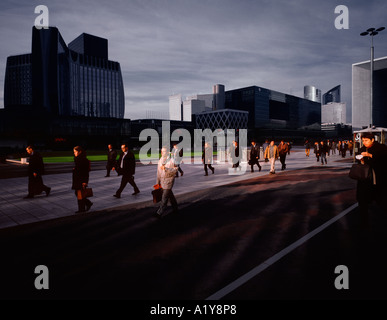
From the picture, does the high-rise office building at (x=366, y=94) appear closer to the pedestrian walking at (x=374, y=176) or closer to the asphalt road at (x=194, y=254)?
the pedestrian walking at (x=374, y=176)

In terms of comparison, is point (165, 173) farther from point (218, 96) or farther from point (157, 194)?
point (218, 96)

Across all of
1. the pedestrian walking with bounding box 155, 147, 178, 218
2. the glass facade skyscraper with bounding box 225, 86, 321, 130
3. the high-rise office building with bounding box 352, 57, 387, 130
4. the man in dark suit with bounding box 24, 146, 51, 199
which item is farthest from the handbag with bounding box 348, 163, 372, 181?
the glass facade skyscraper with bounding box 225, 86, 321, 130

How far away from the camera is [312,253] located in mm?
3988

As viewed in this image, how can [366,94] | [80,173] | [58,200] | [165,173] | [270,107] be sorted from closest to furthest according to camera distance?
1. [165,173]
2. [80,173]
3. [58,200]
4. [366,94]
5. [270,107]

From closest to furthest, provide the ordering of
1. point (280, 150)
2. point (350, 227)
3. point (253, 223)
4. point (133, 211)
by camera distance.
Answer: point (350, 227) < point (253, 223) < point (133, 211) < point (280, 150)

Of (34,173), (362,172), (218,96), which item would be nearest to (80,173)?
(34,173)

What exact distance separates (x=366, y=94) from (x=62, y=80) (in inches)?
5514

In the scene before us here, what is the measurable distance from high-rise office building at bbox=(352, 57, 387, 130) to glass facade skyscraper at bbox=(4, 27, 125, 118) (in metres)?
120

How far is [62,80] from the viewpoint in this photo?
129 m

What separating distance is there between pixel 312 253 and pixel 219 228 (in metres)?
1.87

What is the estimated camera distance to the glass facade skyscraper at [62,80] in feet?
389

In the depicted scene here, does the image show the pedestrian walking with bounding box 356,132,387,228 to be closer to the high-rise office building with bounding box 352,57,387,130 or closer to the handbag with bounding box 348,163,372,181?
the handbag with bounding box 348,163,372,181
